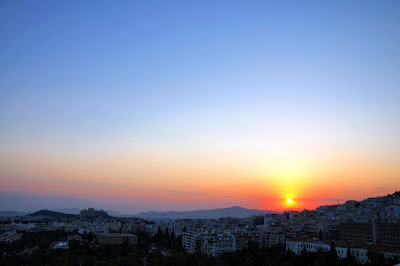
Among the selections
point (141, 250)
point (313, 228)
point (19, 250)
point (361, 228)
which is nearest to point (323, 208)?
point (313, 228)

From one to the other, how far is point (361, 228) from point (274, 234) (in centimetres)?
763

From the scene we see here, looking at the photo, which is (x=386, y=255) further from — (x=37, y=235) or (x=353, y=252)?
(x=37, y=235)

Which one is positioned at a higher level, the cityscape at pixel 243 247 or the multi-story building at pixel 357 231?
the multi-story building at pixel 357 231

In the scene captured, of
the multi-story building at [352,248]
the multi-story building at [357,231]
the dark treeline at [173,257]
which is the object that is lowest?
the dark treeline at [173,257]

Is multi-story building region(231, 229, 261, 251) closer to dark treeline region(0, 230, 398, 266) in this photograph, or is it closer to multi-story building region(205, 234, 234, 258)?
multi-story building region(205, 234, 234, 258)

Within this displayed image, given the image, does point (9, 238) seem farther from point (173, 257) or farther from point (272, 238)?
point (272, 238)

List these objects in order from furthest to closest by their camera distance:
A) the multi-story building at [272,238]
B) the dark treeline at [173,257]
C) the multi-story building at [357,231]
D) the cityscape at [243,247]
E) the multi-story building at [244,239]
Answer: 1. the multi-story building at [272,238]
2. the multi-story building at [244,239]
3. the multi-story building at [357,231]
4. the cityscape at [243,247]
5. the dark treeline at [173,257]

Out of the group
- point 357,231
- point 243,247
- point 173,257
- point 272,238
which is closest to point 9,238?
point 173,257

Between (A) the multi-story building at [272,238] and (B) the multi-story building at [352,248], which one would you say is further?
(A) the multi-story building at [272,238]

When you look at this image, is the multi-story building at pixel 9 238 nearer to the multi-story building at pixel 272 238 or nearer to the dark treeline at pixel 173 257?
the dark treeline at pixel 173 257

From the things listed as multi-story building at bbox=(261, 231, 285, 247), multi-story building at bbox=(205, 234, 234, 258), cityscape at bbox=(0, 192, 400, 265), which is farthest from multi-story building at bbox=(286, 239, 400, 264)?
multi-story building at bbox=(261, 231, 285, 247)

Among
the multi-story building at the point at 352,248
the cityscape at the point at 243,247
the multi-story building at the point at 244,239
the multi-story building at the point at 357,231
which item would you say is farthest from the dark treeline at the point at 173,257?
the multi-story building at the point at 357,231

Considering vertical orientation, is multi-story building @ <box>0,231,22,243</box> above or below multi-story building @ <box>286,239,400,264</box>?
below

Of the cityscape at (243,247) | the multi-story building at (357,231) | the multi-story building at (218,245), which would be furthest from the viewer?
the multi-story building at (357,231)
